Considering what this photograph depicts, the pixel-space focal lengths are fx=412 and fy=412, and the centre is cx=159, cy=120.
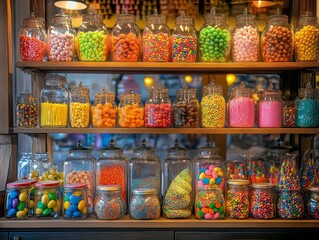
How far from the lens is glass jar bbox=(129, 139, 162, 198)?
2262 mm

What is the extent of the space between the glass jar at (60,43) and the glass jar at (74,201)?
682 millimetres

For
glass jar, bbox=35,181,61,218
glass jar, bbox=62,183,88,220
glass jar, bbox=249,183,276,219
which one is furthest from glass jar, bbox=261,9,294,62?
glass jar, bbox=35,181,61,218

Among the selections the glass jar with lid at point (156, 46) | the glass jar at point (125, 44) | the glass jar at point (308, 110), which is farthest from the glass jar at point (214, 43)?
the glass jar at point (308, 110)

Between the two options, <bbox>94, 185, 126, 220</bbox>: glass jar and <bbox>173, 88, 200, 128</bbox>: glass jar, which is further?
<bbox>173, 88, 200, 128</bbox>: glass jar

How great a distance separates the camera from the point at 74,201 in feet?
6.92

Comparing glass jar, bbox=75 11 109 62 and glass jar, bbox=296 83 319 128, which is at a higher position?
glass jar, bbox=75 11 109 62

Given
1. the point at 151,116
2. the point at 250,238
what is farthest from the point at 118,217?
the point at 250,238

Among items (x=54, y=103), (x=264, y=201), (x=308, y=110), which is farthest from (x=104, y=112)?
(x=308, y=110)

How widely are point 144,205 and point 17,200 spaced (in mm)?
653

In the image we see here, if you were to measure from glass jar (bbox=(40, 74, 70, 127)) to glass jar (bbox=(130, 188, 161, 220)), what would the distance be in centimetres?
55

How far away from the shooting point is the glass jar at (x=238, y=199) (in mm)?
Answer: 2148

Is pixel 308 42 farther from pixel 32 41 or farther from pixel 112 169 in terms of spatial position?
pixel 32 41

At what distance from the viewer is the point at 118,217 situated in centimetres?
214

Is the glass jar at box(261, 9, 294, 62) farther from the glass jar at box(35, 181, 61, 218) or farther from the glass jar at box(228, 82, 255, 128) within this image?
the glass jar at box(35, 181, 61, 218)
